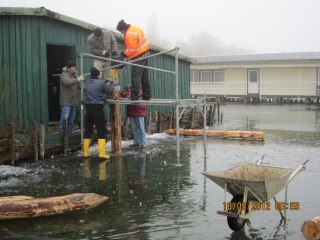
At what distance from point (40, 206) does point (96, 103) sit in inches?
189

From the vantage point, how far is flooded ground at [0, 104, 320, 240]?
584 centimetres

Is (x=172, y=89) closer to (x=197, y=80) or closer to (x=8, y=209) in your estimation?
(x=8, y=209)

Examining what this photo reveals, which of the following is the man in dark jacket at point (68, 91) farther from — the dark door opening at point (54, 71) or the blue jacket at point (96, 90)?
the dark door opening at point (54, 71)

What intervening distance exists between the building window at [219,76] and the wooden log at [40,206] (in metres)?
32.2

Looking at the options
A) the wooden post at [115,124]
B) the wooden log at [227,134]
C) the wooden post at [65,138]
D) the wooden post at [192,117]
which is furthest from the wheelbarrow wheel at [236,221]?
the wooden post at [192,117]

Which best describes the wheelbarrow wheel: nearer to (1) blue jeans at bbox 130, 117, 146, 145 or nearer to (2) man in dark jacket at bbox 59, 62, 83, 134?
(2) man in dark jacket at bbox 59, 62, 83, 134

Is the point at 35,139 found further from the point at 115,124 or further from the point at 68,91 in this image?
the point at 115,124

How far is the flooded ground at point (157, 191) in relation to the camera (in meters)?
5.84

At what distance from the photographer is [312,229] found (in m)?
4.98

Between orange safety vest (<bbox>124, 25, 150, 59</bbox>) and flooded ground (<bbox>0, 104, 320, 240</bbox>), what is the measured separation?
8.55ft

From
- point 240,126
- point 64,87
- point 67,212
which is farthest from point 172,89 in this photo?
point 67,212

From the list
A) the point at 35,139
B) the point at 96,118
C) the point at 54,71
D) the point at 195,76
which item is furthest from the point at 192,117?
the point at 195,76

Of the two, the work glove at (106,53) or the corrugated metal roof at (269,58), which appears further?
the corrugated metal roof at (269,58)

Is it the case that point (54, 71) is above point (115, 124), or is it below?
above
